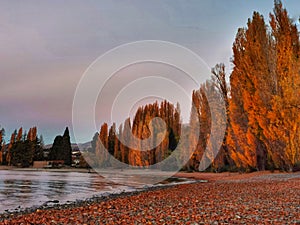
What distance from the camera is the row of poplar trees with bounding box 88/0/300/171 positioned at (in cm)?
1561

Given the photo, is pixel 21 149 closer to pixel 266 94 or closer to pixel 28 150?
pixel 28 150

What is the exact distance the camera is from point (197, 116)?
105 feet

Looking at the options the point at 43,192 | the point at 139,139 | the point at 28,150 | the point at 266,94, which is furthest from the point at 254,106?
the point at 28,150

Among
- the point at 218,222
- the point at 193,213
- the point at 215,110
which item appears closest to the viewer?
the point at 218,222

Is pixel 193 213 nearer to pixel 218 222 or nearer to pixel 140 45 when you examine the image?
pixel 218 222

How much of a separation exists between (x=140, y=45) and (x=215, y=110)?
1153 cm

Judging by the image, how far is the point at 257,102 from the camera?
17750 millimetres

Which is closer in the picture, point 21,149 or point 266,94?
point 266,94

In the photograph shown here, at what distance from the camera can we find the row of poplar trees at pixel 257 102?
1561cm

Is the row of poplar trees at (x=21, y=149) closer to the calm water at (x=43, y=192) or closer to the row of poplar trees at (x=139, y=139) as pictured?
the row of poplar trees at (x=139, y=139)

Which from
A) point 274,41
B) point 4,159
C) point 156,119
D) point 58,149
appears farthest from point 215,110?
point 4,159

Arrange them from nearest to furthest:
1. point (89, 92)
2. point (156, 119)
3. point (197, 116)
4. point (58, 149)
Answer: point (89, 92) < point (197, 116) < point (156, 119) < point (58, 149)

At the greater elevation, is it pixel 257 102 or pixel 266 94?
pixel 266 94

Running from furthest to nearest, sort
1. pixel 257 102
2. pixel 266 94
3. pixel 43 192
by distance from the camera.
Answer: pixel 257 102, pixel 266 94, pixel 43 192
